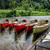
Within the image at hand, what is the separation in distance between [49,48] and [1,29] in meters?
13.4

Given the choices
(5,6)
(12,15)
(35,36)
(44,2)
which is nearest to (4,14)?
(12,15)

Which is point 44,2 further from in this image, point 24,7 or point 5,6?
point 5,6

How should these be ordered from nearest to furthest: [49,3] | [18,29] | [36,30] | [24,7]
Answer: [36,30], [18,29], [24,7], [49,3]

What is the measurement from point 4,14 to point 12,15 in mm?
4049

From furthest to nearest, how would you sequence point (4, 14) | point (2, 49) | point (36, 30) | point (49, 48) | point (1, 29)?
1. point (4, 14)
2. point (1, 29)
3. point (36, 30)
4. point (2, 49)
5. point (49, 48)

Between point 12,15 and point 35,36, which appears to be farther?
point 12,15

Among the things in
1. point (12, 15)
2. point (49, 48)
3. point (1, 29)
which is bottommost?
point (12, 15)

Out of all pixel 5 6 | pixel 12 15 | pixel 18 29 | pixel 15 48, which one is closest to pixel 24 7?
pixel 5 6

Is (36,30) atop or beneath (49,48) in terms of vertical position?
beneath

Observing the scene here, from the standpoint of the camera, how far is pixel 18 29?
14.2m

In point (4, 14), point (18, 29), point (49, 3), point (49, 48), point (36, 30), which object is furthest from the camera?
point (49, 3)

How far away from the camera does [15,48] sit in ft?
30.0

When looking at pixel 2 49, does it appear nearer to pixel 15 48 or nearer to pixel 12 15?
pixel 15 48

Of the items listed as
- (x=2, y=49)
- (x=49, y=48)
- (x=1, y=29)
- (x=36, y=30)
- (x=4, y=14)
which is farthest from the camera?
(x=4, y=14)
